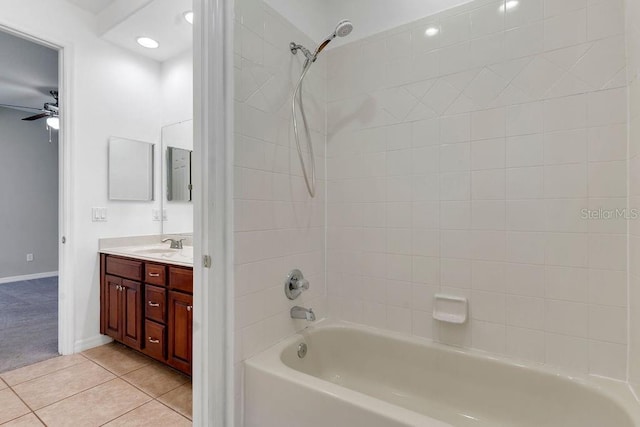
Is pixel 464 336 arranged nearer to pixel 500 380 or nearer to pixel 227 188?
pixel 500 380

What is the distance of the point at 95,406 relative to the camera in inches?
68.3

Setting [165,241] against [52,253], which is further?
[52,253]

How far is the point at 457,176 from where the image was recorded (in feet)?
5.05

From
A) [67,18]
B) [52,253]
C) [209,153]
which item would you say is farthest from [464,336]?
[52,253]

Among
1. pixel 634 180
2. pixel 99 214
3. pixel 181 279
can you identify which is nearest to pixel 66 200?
pixel 99 214

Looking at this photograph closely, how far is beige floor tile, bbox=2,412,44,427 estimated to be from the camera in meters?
1.57

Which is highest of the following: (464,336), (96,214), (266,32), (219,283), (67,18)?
(67,18)

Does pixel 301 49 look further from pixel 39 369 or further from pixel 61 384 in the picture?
pixel 39 369

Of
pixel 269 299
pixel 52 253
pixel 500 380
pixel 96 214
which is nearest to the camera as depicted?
pixel 500 380

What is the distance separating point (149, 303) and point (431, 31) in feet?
8.03

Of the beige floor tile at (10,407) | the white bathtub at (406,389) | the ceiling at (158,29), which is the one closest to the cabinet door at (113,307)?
the beige floor tile at (10,407)

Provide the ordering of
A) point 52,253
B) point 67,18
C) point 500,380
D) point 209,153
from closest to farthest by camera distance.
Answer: point 209,153 → point 500,380 → point 67,18 → point 52,253

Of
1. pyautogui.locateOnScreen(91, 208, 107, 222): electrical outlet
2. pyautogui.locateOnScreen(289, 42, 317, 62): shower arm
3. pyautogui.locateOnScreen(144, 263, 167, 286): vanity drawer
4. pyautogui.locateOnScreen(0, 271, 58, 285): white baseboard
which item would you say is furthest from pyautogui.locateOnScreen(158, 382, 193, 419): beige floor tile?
pyautogui.locateOnScreen(0, 271, 58, 285): white baseboard

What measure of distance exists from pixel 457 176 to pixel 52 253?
6.33m
